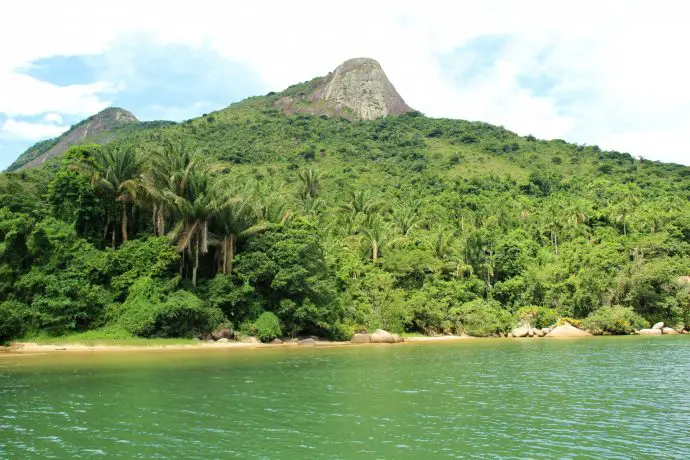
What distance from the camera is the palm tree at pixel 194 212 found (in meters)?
40.3

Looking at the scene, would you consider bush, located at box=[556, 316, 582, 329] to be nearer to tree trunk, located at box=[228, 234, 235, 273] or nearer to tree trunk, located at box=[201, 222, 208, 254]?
tree trunk, located at box=[228, 234, 235, 273]

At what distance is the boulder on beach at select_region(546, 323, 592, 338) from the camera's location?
164 ft

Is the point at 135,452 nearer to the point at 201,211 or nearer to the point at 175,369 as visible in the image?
the point at 175,369

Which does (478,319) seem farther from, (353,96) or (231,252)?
(353,96)

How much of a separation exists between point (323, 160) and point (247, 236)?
6834 centimetres

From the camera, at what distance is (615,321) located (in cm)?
5066

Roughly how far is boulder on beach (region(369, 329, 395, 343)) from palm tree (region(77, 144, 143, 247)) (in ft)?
76.4

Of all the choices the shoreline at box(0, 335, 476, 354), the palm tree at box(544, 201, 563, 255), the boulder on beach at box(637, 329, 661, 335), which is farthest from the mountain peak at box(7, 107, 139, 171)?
the boulder on beach at box(637, 329, 661, 335)

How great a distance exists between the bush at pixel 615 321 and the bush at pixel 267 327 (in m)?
31.4

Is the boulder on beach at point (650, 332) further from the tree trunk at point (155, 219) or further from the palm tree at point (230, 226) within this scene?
the tree trunk at point (155, 219)

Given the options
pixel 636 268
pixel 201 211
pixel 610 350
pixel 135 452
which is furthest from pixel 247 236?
pixel 636 268

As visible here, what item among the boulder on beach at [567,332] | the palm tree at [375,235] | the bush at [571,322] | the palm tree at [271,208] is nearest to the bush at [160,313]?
the palm tree at [271,208]

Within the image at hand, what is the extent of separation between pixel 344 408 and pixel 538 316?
139 ft

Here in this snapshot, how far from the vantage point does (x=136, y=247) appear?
4094 cm
